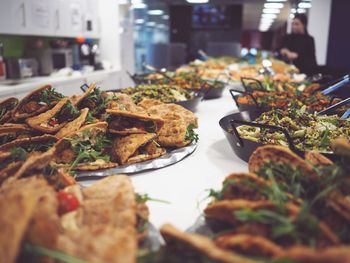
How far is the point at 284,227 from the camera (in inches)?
28.8

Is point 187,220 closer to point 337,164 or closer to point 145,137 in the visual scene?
point 337,164

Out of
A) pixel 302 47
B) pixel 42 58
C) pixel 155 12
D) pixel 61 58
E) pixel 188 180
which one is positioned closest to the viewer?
pixel 188 180

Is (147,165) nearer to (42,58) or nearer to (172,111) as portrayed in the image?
(172,111)

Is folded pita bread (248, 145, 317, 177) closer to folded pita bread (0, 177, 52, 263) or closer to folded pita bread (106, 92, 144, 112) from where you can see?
folded pita bread (0, 177, 52, 263)

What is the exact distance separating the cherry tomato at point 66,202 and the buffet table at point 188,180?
0.27 metres

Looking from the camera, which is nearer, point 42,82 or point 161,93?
point 161,93

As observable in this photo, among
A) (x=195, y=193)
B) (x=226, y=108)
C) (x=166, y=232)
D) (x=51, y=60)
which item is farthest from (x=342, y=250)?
(x=51, y=60)

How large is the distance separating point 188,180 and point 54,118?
0.74m

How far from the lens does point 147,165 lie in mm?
1494

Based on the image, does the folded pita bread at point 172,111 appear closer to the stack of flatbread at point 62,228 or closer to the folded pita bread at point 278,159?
the folded pita bread at point 278,159

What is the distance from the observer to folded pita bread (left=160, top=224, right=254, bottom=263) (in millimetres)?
660

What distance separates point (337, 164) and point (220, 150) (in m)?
0.87

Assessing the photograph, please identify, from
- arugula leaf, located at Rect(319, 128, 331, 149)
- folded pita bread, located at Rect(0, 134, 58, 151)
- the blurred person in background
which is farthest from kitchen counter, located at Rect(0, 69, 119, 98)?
the blurred person in background

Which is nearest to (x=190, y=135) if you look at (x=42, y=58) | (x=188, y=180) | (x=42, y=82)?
(x=188, y=180)
